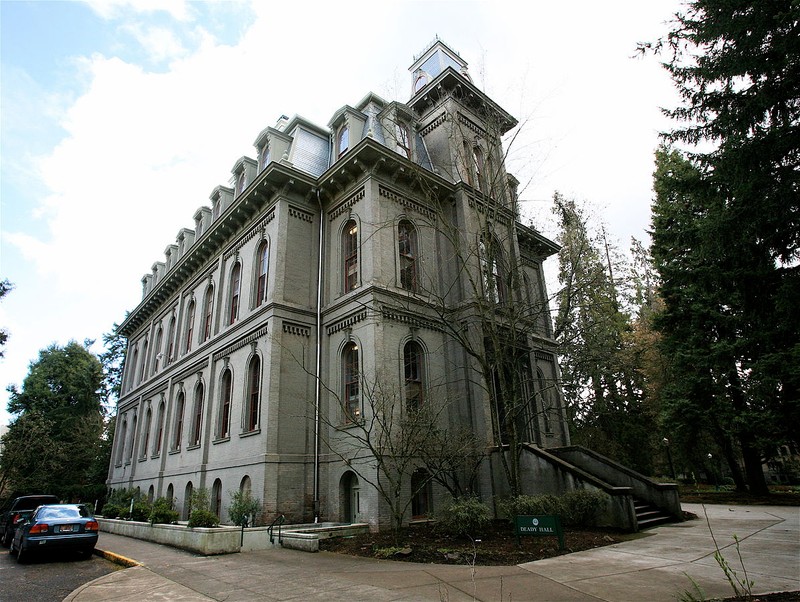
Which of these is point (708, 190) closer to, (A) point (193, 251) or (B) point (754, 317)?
(B) point (754, 317)

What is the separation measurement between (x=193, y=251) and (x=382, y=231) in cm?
1229

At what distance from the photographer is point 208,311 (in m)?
23.9

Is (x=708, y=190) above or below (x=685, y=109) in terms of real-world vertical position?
below

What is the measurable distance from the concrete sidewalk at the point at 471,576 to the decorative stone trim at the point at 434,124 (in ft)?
57.6

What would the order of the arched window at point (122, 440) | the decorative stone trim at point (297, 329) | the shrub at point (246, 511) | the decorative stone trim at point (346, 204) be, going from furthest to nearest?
1. the arched window at point (122, 440)
2. the decorative stone trim at point (346, 204)
3. the decorative stone trim at point (297, 329)
4. the shrub at point (246, 511)

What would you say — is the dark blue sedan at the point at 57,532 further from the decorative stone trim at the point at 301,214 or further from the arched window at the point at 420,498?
the decorative stone trim at the point at 301,214

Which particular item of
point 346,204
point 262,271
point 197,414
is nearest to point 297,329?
point 262,271

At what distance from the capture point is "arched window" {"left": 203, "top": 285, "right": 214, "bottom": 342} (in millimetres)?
23391

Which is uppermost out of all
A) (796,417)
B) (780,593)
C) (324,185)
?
(324,185)

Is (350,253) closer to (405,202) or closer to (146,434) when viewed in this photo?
(405,202)

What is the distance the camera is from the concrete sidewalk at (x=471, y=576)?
658cm

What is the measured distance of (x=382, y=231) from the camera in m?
Answer: 17.5

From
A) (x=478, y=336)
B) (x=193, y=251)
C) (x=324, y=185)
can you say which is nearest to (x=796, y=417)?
(x=478, y=336)

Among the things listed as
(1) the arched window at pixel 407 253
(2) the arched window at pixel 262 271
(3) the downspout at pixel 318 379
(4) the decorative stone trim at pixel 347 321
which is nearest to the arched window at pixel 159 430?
(2) the arched window at pixel 262 271
